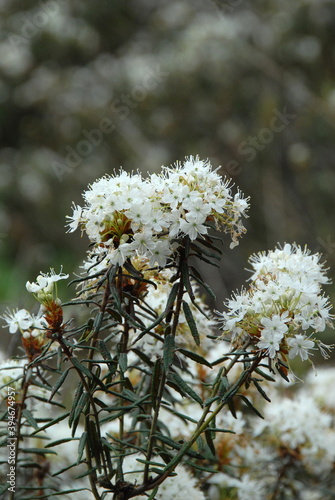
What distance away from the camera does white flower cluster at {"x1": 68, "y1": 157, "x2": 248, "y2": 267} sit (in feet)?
4.07

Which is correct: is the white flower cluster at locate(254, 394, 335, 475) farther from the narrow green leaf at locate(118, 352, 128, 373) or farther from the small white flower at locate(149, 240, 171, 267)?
the small white flower at locate(149, 240, 171, 267)

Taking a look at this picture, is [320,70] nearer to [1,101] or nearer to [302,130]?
[302,130]

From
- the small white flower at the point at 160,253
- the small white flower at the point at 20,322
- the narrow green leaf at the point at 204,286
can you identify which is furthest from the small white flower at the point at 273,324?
the small white flower at the point at 20,322

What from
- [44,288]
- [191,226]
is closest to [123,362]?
[44,288]

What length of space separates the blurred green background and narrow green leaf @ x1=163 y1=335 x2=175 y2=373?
3.12 meters

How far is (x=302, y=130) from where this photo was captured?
17.6 feet

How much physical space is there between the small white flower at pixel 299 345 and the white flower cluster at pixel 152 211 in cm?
28

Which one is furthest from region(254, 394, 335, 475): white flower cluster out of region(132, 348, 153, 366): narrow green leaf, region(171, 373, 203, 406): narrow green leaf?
region(171, 373, 203, 406): narrow green leaf

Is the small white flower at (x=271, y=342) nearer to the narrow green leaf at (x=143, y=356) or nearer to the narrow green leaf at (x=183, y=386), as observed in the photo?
the narrow green leaf at (x=183, y=386)

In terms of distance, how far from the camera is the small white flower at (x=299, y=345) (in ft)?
4.02

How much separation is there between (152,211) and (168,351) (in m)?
0.29

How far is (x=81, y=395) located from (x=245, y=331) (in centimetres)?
37

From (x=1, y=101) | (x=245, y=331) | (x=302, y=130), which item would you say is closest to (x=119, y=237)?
(x=245, y=331)

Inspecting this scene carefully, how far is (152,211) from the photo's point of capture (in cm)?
125
